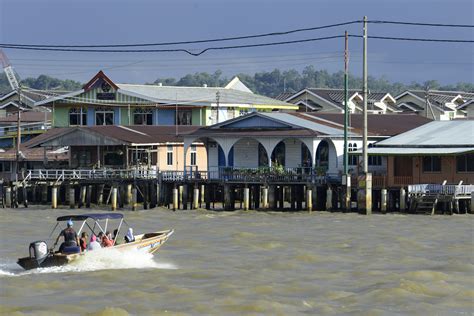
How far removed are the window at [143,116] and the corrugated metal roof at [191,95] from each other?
1.29m

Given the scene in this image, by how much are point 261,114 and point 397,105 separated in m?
59.1

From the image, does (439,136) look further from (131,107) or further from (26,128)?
(26,128)

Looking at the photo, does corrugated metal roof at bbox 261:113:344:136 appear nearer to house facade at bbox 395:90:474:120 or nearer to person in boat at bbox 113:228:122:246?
person in boat at bbox 113:228:122:246

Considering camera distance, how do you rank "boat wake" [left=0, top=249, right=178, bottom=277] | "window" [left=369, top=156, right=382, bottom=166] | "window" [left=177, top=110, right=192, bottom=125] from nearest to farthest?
"boat wake" [left=0, top=249, right=178, bottom=277]
"window" [left=369, top=156, right=382, bottom=166]
"window" [left=177, top=110, right=192, bottom=125]

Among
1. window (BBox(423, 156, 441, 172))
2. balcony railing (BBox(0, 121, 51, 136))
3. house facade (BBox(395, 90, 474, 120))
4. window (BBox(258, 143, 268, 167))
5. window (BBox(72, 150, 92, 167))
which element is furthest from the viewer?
house facade (BBox(395, 90, 474, 120))

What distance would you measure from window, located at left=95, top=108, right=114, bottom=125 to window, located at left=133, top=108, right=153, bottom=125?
6.72 feet

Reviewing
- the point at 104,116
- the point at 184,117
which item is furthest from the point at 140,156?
the point at 104,116

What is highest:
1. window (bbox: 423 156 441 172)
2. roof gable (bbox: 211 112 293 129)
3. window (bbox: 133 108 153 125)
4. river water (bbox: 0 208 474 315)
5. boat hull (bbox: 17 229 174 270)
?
window (bbox: 133 108 153 125)

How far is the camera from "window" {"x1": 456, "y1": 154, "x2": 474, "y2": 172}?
218ft

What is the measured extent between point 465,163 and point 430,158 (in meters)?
2.17

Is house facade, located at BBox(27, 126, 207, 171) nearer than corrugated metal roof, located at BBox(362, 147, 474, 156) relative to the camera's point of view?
No

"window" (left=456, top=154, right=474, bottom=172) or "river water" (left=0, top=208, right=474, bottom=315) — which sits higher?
"window" (left=456, top=154, right=474, bottom=172)

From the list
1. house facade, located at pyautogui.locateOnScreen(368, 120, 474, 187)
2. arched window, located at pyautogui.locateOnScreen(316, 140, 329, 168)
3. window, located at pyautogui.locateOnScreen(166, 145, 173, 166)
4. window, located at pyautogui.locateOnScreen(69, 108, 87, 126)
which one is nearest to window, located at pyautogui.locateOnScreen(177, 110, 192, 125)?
window, located at pyautogui.locateOnScreen(69, 108, 87, 126)

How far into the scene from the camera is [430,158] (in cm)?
6769
